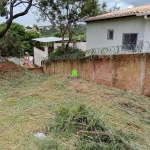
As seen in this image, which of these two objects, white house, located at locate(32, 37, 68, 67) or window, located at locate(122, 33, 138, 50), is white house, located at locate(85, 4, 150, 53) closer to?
window, located at locate(122, 33, 138, 50)

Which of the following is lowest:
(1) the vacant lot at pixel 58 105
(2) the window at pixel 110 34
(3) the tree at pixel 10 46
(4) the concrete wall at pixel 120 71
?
(1) the vacant lot at pixel 58 105

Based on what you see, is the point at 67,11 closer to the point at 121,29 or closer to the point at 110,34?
the point at 110,34

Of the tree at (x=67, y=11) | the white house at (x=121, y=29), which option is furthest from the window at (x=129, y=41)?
the tree at (x=67, y=11)

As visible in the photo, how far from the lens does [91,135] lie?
2748 millimetres

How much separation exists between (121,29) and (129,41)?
73cm

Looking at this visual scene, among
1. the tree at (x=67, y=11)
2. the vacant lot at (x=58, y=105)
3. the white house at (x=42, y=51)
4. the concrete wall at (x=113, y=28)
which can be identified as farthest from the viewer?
the white house at (x=42, y=51)

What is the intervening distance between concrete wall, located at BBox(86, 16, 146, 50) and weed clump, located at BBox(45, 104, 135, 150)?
535cm

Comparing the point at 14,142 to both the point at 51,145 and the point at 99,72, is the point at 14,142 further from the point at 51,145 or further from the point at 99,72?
the point at 99,72

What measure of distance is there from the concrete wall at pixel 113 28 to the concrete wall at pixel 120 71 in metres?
2.28

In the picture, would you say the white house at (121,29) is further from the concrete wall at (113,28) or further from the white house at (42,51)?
the white house at (42,51)

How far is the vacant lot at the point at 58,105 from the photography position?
2.88 metres

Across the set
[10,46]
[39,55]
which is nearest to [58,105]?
[10,46]

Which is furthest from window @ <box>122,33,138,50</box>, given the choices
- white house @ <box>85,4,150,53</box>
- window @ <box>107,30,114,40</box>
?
window @ <box>107,30,114,40</box>

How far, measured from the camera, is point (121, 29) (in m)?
8.69
